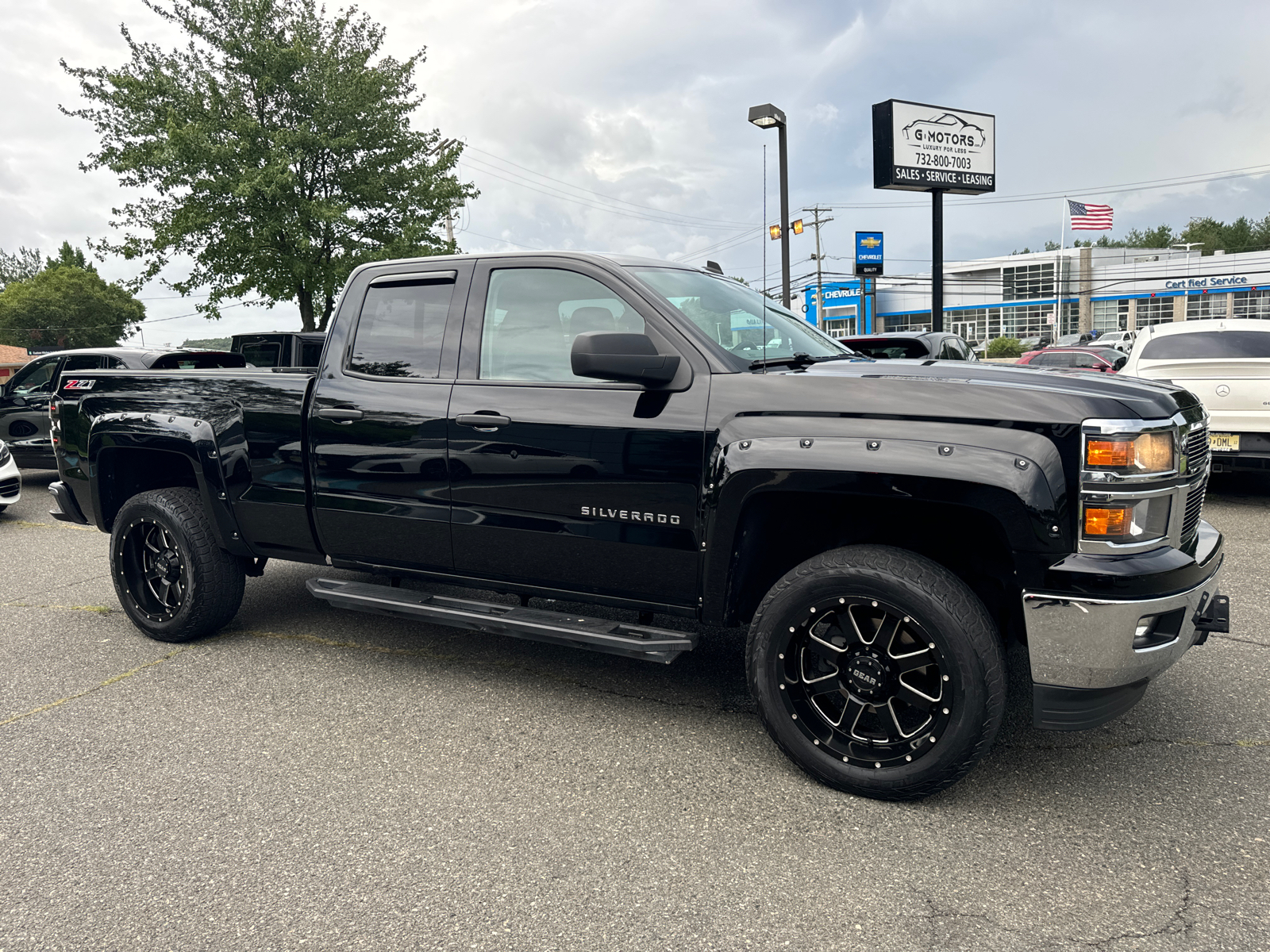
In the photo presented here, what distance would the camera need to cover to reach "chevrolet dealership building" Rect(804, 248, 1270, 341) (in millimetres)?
59281

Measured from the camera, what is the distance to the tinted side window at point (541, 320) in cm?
364

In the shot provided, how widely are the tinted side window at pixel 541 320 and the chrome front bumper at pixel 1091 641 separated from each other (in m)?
1.83

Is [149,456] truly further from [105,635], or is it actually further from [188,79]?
[188,79]

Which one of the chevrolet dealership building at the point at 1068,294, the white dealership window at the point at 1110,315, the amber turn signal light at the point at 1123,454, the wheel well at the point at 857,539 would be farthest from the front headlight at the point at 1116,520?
the white dealership window at the point at 1110,315

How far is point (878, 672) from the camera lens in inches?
117

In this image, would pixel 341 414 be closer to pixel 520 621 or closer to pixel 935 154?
pixel 520 621

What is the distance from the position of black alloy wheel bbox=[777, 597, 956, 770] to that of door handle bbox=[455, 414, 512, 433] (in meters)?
1.46

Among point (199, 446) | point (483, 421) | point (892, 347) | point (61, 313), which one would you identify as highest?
point (61, 313)

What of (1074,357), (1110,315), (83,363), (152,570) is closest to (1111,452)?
(152,570)

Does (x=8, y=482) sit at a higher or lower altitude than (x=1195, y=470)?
lower

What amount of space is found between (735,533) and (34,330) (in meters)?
86.7

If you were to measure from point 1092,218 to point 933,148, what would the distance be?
100ft

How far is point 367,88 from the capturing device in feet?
70.8

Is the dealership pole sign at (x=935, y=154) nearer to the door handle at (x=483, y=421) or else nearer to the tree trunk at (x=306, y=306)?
the tree trunk at (x=306, y=306)
